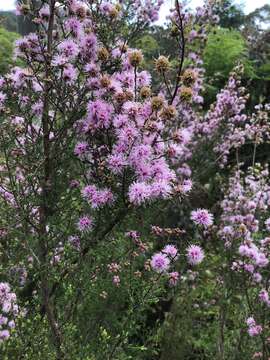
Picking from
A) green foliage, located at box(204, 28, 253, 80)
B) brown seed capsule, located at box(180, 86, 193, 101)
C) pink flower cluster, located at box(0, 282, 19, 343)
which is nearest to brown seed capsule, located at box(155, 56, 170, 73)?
brown seed capsule, located at box(180, 86, 193, 101)

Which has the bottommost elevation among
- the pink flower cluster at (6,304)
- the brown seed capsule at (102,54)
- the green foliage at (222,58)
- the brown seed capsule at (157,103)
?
the pink flower cluster at (6,304)

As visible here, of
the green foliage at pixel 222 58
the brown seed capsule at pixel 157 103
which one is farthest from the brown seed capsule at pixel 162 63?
the green foliage at pixel 222 58

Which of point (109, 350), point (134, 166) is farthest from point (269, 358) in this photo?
point (134, 166)

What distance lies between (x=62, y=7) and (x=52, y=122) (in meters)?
0.64

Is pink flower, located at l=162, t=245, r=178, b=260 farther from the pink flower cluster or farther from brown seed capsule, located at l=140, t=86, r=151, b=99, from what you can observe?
the pink flower cluster

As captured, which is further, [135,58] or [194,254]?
[194,254]

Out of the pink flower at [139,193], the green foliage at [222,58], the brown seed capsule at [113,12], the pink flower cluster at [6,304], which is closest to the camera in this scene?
the pink flower at [139,193]

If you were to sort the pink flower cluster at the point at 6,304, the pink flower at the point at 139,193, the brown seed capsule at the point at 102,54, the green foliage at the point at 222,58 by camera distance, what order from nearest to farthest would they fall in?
the pink flower at the point at 139,193 → the brown seed capsule at the point at 102,54 → the pink flower cluster at the point at 6,304 → the green foliage at the point at 222,58

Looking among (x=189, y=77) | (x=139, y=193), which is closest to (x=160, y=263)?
(x=139, y=193)

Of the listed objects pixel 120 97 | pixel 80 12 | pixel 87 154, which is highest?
pixel 80 12

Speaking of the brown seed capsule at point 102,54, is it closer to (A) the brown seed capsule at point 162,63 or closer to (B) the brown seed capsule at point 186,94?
(A) the brown seed capsule at point 162,63

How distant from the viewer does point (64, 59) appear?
8.34 feet

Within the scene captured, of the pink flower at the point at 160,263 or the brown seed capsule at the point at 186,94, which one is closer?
the brown seed capsule at the point at 186,94

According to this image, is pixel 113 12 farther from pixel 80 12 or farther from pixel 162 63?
pixel 162 63
